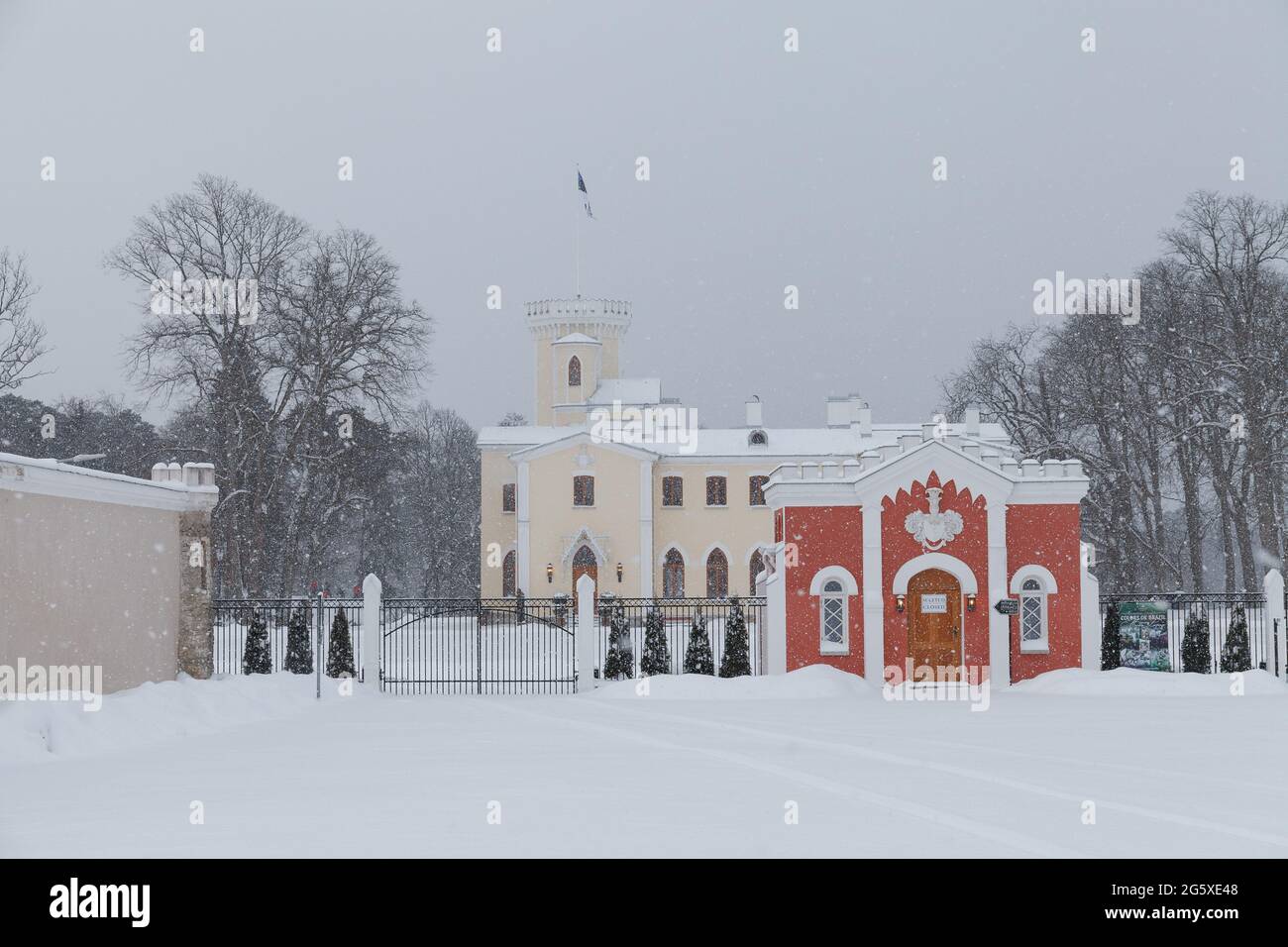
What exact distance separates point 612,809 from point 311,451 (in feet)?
102

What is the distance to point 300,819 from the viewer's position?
984 cm

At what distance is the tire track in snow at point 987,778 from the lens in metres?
9.45

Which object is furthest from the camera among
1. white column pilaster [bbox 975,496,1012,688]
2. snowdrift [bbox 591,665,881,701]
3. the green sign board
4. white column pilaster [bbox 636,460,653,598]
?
white column pilaster [bbox 636,460,653,598]

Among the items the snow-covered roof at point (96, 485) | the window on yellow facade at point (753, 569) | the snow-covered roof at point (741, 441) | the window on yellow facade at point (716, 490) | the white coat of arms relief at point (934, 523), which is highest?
the snow-covered roof at point (741, 441)

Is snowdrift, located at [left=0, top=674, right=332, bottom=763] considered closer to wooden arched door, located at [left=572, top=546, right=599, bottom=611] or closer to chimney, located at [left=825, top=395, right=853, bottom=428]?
wooden arched door, located at [left=572, top=546, right=599, bottom=611]

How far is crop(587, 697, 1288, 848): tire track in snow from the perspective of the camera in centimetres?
945

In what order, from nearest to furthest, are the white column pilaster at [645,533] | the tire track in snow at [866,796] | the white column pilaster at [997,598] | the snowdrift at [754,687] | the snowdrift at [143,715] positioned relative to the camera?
the tire track in snow at [866,796] → the snowdrift at [143,715] → the snowdrift at [754,687] → the white column pilaster at [997,598] → the white column pilaster at [645,533]

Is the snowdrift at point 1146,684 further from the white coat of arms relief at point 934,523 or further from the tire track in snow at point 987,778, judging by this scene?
the tire track in snow at point 987,778

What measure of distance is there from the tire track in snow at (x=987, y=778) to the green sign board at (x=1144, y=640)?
1019 centimetres

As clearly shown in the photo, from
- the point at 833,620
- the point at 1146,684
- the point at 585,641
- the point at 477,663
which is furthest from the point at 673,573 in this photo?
the point at 1146,684

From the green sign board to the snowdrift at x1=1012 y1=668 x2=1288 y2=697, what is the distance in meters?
1.60

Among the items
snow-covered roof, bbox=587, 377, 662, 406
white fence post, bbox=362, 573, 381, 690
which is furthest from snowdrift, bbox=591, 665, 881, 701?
snow-covered roof, bbox=587, 377, 662, 406

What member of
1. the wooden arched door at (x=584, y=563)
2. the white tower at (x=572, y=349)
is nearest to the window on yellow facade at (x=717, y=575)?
the wooden arched door at (x=584, y=563)
